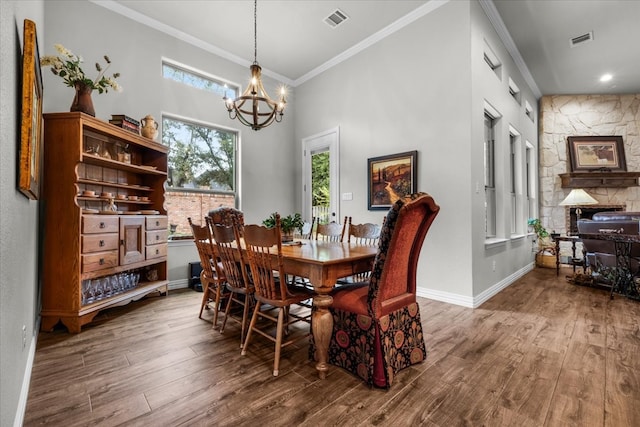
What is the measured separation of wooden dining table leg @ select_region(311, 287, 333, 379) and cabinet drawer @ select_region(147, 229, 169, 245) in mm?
2492

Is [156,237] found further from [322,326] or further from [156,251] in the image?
[322,326]

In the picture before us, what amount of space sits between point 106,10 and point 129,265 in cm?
314

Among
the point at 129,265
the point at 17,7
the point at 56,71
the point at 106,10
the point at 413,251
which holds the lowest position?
the point at 129,265

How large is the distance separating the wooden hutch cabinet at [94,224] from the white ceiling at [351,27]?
1.85 meters

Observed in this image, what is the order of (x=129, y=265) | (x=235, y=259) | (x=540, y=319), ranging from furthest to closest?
(x=129, y=265)
(x=540, y=319)
(x=235, y=259)

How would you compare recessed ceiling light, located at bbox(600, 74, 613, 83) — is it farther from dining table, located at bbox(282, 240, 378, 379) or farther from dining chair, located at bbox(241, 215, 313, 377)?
dining chair, located at bbox(241, 215, 313, 377)

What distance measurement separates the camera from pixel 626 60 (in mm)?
5133

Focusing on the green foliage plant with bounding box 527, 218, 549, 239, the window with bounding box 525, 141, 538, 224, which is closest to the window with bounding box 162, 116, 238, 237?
the green foliage plant with bounding box 527, 218, 549, 239

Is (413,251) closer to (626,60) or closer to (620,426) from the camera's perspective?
(620,426)

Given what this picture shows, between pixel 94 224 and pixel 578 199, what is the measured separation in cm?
805

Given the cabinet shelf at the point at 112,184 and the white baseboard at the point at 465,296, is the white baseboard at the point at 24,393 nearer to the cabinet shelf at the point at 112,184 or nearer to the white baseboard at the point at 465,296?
the cabinet shelf at the point at 112,184

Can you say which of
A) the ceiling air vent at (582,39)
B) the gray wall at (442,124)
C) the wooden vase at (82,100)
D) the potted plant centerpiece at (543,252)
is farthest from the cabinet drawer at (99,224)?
the ceiling air vent at (582,39)

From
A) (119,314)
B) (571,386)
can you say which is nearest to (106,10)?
(119,314)

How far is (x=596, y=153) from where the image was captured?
21.1 feet
